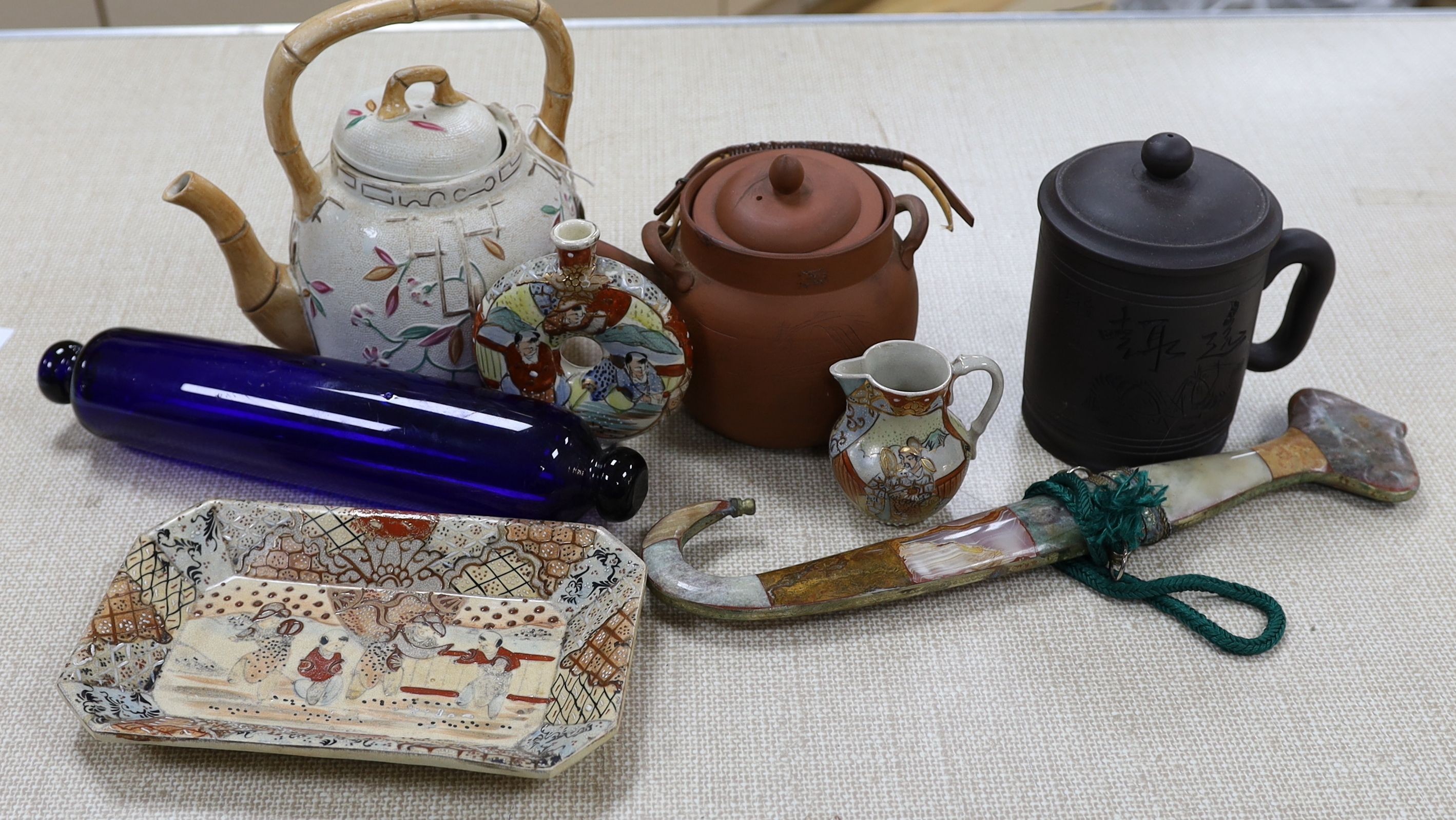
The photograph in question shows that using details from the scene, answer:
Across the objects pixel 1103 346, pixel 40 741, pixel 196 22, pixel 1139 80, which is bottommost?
pixel 196 22

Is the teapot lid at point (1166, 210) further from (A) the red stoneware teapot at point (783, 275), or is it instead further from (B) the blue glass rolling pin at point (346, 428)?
(B) the blue glass rolling pin at point (346, 428)

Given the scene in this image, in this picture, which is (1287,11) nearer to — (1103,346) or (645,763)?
(1103,346)

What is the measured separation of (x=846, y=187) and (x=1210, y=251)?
0.27 m

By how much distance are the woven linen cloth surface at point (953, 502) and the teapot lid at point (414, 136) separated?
275mm

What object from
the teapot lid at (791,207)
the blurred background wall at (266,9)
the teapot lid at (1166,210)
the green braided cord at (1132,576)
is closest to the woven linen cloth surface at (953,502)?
the green braided cord at (1132,576)

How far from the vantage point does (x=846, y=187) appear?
904 mm

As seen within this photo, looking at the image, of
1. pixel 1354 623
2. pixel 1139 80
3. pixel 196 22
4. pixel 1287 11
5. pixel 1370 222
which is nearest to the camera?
pixel 1354 623

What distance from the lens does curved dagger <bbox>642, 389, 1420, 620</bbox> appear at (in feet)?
2.74

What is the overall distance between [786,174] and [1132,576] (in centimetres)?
39

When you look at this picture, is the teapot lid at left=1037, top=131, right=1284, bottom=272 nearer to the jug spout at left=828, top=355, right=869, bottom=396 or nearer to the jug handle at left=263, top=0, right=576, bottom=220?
the jug spout at left=828, top=355, right=869, bottom=396

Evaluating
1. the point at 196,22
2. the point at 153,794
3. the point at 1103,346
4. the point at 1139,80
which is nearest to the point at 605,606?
the point at 153,794

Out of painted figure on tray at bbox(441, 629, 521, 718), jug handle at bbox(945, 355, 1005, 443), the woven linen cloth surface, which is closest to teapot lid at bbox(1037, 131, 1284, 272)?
jug handle at bbox(945, 355, 1005, 443)

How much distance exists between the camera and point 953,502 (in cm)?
96

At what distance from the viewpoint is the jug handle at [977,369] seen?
0.87 meters
